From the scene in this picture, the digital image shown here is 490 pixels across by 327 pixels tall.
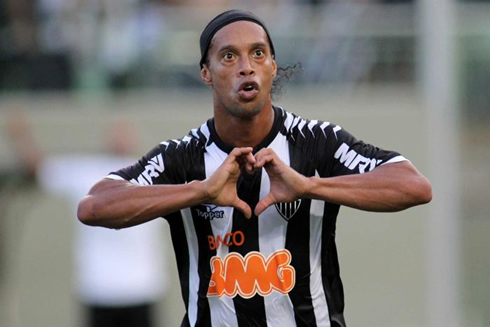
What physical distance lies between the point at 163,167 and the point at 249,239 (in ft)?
1.67

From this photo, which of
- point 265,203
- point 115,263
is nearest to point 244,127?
point 265,203

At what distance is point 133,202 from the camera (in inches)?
186

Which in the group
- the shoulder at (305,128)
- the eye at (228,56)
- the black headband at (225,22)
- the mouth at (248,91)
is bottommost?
the shoulder at (305,128)

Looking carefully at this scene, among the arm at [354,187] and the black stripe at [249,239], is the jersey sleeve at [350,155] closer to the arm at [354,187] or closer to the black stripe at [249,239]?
the arm at [354,187]

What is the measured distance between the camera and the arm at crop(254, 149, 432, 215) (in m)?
4.60

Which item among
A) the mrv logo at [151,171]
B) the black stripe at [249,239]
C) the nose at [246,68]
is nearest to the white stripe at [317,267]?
the black stripe at [249,239]

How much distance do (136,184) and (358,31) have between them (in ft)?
22.1

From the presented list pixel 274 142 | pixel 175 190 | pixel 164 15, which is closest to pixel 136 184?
pixel 175 190

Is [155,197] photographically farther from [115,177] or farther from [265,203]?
[265,203]

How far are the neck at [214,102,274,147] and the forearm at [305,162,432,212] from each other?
494 millimetres

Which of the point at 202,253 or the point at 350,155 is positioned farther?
the point at 202,253

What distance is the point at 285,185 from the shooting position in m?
4.63

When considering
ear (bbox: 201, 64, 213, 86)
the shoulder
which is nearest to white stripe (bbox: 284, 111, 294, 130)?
the shoulder

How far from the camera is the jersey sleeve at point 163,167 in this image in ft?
16.3
